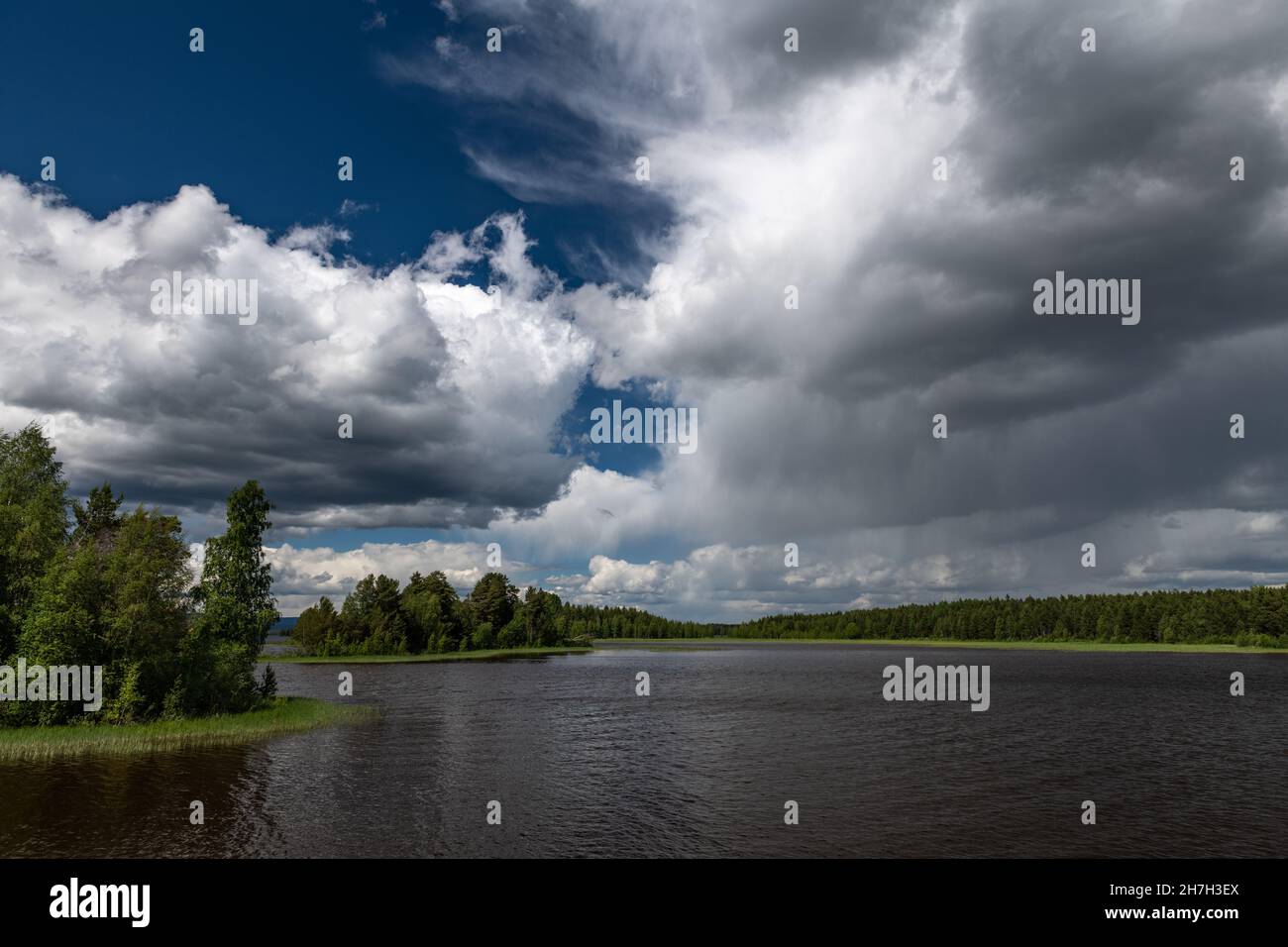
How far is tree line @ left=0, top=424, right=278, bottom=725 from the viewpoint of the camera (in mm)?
59844

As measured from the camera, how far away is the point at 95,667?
60.9 metres

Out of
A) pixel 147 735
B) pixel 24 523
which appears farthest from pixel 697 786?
pixel 24 523

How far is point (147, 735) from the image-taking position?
60.6 metres

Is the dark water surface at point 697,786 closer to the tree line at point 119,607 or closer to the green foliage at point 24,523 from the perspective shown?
the tree line at point 119,607

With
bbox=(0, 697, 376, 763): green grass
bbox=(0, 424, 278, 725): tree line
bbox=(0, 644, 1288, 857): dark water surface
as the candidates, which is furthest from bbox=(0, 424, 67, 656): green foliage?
bbox=(0, 644, 1288, 857): dark water surface

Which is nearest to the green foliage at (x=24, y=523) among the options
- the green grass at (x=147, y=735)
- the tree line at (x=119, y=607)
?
the tree line at (x=119, y=607)

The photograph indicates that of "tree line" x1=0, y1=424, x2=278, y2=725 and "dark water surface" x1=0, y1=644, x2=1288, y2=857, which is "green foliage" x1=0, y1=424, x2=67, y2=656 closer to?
"tree line" x1=0, y1=424, x2=278, y2=725

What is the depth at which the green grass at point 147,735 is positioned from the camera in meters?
55.5

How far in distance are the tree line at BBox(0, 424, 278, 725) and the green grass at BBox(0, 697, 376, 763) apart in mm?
2331

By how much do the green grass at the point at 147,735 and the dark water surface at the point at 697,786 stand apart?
3.07 m
